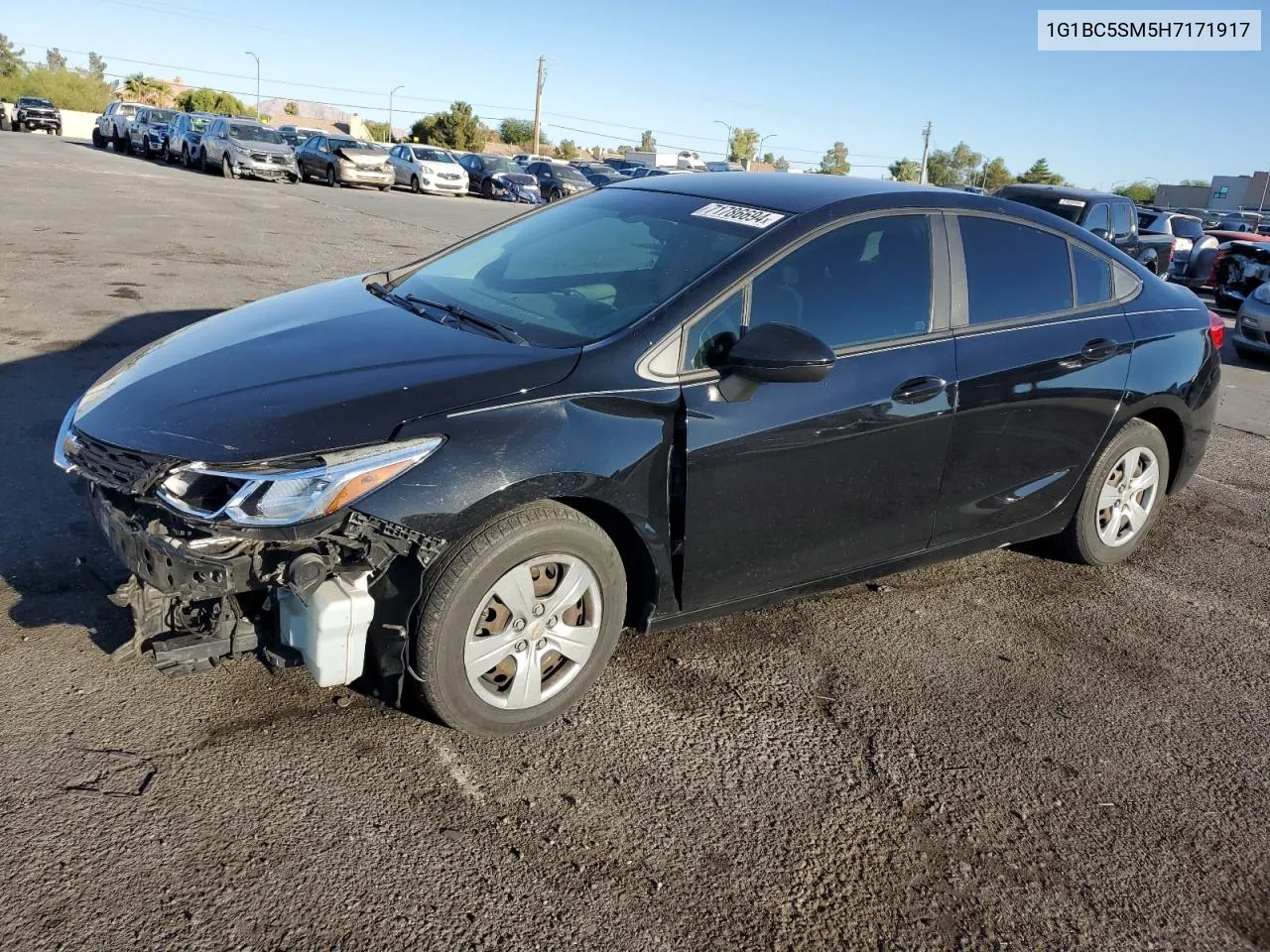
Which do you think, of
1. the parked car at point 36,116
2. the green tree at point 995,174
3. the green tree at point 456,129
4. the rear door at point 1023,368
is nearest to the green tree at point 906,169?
the green tree at point 995,174

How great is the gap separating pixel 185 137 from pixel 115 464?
32.4 metres

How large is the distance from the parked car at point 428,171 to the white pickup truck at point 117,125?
10732 mm

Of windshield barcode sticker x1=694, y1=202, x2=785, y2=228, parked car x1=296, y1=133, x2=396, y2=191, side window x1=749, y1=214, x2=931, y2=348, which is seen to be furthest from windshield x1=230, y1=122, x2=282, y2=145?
side window x1=749, y1=214, x2=931, y2=348

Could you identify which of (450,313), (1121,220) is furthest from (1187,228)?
(450,313)

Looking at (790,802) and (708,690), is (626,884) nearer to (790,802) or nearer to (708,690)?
(790,802)

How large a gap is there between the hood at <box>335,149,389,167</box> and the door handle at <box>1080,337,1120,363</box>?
28.4 metres

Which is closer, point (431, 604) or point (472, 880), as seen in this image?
point (472, 880)

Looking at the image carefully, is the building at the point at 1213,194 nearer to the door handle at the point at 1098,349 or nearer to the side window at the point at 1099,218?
the side window at the point at 1099,218

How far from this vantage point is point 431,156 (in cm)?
3325

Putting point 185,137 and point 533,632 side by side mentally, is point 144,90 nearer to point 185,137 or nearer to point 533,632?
point 185,137

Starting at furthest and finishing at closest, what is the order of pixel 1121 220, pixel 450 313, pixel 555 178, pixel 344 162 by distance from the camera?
pixel 555 178, pixel 344 162, pixel 1121 220, pixel 450 313

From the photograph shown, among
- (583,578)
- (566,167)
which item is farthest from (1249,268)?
(566,167)

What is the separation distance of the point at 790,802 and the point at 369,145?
30.5 metres

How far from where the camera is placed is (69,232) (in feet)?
42.0
